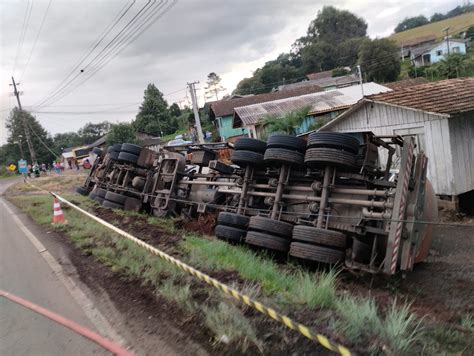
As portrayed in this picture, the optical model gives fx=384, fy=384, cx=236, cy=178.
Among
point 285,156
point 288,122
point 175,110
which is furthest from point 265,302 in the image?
point 175,110

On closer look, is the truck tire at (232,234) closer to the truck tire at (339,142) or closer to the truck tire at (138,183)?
the truck tire at (339,142)

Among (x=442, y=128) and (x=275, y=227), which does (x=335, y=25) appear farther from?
(x=275, y=227)

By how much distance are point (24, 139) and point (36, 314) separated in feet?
284

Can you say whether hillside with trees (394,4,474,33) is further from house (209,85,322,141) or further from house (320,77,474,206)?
house (320,77,474,206)

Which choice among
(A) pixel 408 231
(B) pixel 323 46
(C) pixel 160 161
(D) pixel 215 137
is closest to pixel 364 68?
(D) pixel 215 137

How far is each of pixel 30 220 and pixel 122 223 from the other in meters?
3.78

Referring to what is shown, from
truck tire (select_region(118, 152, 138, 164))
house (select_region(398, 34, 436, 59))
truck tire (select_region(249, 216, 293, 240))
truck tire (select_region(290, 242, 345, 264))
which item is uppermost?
house (select_region(398, 34, 436, 59))

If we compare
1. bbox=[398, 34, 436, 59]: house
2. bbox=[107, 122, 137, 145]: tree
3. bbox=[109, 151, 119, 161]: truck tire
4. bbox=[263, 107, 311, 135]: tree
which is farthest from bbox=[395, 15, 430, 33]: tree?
bbox=[109, 151, 119, 161]: truck tire

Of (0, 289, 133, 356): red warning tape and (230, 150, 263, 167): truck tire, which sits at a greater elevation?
(230, 150, 263, 167): truck tire

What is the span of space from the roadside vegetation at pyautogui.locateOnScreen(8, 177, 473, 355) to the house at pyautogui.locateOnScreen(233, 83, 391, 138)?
21.5 metres

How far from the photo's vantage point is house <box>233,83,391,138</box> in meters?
27.3

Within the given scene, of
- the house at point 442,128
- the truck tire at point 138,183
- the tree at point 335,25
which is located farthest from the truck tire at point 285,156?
the tree at point 335,25

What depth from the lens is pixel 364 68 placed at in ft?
192

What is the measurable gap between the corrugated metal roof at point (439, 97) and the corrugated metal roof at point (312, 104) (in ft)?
44.3
